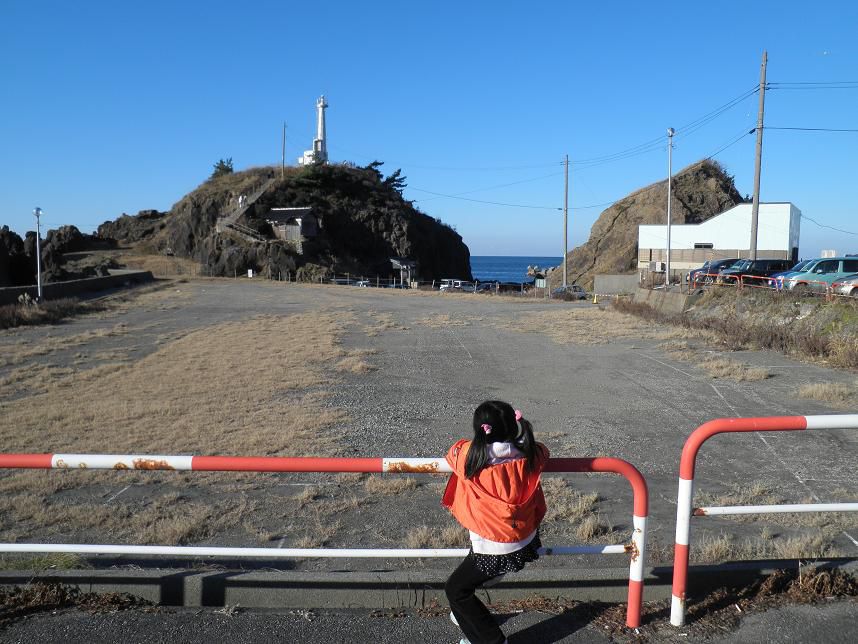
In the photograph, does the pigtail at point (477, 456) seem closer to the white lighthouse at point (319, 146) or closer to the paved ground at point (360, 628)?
the paved ground at point (360, 628)

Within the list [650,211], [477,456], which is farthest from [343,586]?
[650,211]

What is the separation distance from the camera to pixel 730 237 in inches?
2347

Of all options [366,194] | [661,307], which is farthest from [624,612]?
[366,194]

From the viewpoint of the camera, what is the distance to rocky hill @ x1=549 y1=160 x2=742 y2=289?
282 feet

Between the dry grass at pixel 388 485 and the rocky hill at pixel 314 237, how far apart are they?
64209mm

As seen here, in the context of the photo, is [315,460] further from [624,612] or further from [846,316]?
[846,316]

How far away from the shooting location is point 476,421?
3.35 metres

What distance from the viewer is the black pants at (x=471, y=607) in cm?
346

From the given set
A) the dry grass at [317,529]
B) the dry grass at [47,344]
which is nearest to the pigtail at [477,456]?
the dry grass at [317,529]

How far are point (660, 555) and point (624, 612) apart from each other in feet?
3.72

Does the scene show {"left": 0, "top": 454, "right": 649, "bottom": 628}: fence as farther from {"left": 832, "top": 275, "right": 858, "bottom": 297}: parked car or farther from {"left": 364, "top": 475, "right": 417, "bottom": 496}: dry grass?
{"left": 832, "top": 275, "right": 858, "bottom": 297}: parked car

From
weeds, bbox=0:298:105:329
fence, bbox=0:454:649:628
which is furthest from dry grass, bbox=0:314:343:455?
weeds, bbox=0:298:105:329

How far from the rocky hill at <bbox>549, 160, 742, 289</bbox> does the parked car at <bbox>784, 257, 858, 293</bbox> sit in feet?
186

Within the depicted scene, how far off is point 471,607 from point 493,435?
88 cm
